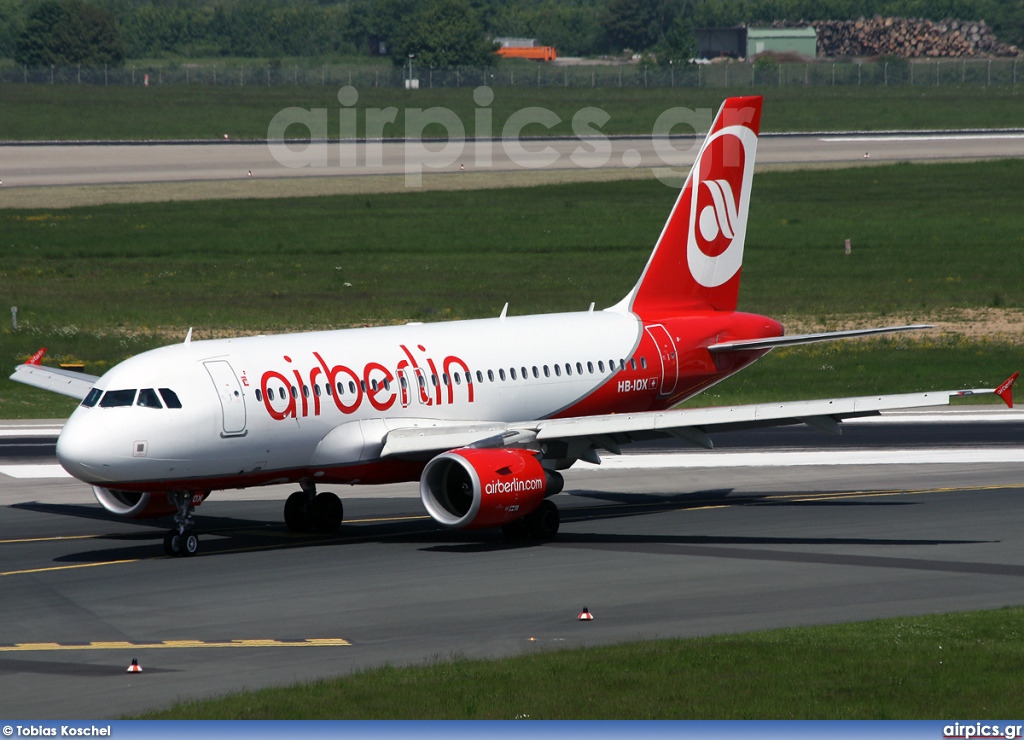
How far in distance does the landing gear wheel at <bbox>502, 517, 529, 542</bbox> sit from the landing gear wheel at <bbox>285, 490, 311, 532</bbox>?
469 cm

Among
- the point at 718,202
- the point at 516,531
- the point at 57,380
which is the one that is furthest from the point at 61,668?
the point at 718,202

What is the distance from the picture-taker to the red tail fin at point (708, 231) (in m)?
41.2

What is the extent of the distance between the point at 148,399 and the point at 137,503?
11.0 ft

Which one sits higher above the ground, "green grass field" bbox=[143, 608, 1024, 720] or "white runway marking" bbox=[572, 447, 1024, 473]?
"green grass field" bbox=[143, 608, 1024, 720]

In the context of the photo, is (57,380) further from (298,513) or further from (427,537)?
(427,537)

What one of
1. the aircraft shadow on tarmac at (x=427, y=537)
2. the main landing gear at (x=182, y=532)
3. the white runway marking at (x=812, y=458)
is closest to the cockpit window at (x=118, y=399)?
the main landing gear at (x=182, y=532)

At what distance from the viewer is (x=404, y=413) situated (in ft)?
113

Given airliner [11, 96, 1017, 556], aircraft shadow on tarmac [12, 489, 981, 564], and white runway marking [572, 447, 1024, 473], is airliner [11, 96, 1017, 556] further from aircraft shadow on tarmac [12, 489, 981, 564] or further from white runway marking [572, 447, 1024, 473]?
white runway marking [572, 447, 1024, 473]

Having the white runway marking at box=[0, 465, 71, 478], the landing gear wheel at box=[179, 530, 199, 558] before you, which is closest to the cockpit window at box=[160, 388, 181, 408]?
the landing gear wheel at box=[179, 530, 199, 558]

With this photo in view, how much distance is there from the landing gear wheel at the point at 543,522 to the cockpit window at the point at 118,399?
888cm

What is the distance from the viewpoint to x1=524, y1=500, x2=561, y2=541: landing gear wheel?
111ft

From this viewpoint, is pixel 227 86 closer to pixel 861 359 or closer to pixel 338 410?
pixel 861 359

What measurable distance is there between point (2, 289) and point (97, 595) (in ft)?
161

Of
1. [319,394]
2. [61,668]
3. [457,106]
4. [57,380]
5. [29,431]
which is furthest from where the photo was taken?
[457,106]
